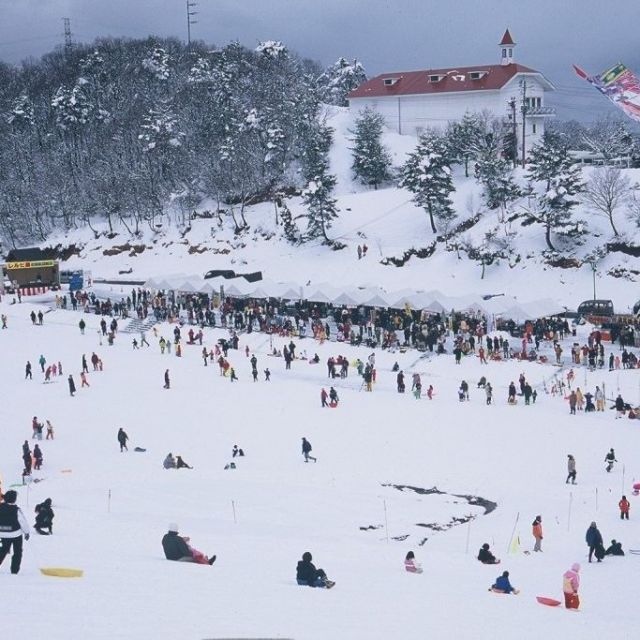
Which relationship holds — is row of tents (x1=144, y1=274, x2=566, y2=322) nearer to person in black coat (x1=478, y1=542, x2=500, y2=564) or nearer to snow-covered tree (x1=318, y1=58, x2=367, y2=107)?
person in black coat (x1=478, y1=542, x2=500, y2=564)

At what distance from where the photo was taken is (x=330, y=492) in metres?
19.5

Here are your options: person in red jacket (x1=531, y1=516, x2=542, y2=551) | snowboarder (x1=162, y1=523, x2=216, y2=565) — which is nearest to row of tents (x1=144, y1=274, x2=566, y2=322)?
person in red jacket (x1=531, y1=516, x2=542, y2=551)

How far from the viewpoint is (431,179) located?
4962 centimetres

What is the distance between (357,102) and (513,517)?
55.9 metres

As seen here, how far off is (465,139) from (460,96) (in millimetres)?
8536

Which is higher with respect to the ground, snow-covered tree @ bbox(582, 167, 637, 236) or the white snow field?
snow-covered tree @ bbox(582, 167, 637, 236)

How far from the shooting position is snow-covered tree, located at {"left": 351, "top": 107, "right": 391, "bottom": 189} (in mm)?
60062

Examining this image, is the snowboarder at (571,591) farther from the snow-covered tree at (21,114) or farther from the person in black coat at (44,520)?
the snow-covered tree at (21,114)

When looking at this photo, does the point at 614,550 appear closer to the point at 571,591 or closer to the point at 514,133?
the point at 571,591

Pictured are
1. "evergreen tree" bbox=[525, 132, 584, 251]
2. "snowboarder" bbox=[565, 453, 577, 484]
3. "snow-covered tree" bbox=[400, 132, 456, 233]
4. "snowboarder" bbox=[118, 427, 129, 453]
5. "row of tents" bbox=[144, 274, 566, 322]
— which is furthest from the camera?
"snow-covered tree" bbox=[400, 132, 456, 233]

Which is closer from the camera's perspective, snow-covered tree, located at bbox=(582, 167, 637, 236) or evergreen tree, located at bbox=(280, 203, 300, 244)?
snow-covered tree, located at bbox=(582, 167, 637, 236)

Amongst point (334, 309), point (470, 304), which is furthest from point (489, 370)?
point (334, 309)

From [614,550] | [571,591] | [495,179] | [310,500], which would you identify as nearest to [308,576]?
[571,591]

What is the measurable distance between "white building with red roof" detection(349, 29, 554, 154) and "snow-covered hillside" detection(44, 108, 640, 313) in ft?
6.69
